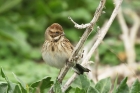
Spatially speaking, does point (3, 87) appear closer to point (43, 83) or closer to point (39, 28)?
point (43, 83)

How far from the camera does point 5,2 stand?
9.05 metres

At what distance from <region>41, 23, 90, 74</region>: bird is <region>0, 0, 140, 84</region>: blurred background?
2275 mm

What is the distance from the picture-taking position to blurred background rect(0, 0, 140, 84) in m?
8.06

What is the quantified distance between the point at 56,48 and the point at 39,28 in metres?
4.72

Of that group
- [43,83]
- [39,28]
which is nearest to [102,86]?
[43,83]

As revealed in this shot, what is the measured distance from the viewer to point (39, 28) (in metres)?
9.31

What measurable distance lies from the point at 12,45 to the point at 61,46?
3830mm

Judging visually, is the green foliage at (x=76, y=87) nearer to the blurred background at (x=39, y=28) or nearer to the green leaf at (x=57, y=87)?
the green leaf at (x=57, y=87)

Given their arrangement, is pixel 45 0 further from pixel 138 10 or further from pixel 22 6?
pixel 138 10

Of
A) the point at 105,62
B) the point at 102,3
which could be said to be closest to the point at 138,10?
the point at 105,62

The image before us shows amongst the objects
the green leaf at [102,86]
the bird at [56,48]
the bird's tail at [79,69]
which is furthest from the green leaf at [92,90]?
the bird at [56,48]

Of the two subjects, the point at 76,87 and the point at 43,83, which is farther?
the point at 43,83

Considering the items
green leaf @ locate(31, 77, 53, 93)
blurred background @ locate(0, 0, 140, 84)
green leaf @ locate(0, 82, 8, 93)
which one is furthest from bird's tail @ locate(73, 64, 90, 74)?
blurred background @ locate(0, 0, 140, 84)

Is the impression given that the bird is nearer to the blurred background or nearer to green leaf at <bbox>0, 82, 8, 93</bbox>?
green leaf at <bbox>0, 82, 8, 93</bbox>
